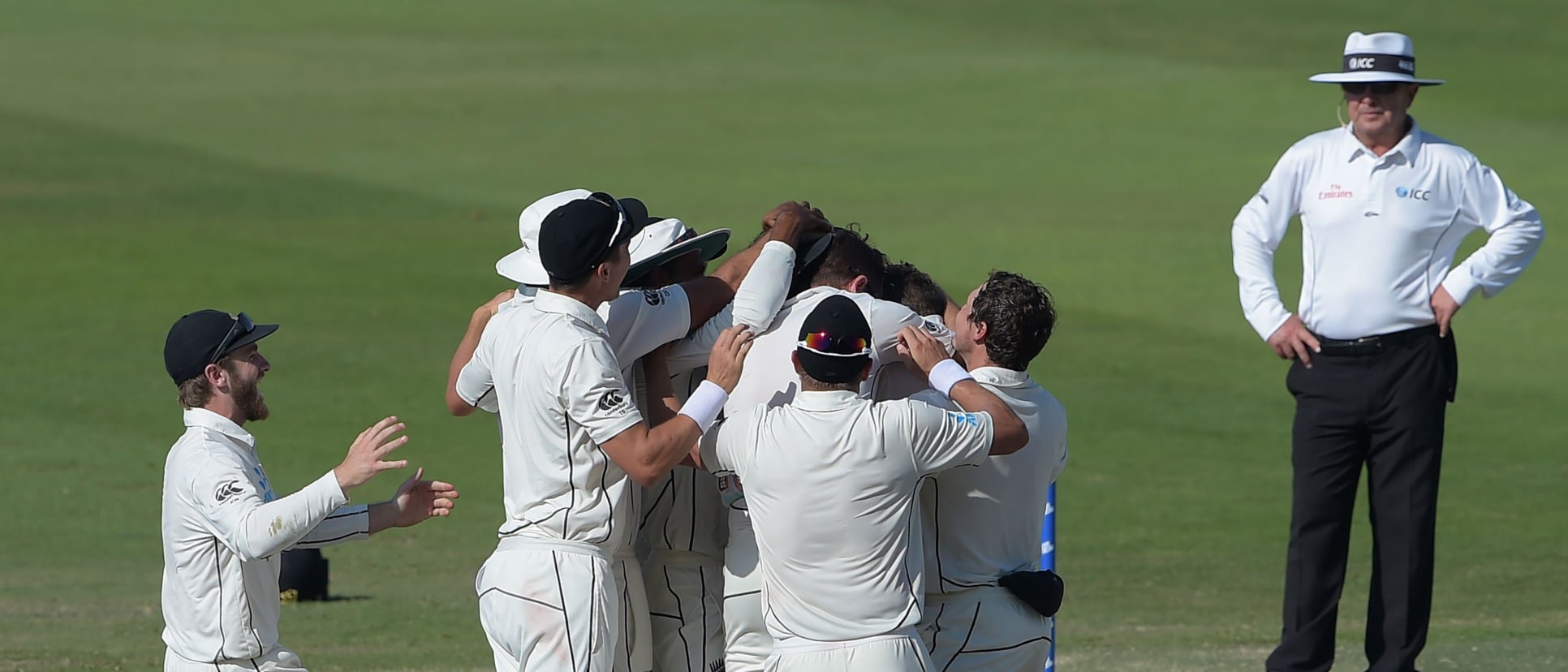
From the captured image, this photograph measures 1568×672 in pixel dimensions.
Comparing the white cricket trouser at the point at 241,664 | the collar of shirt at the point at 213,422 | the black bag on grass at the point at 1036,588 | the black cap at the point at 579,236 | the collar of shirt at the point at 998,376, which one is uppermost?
the black cap at the point at 579,236

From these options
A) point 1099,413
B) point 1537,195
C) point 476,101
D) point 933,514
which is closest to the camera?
point 933,514

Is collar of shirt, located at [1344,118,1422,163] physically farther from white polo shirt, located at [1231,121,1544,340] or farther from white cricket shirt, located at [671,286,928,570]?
white cricket shirt, located at [671,286,928,570]

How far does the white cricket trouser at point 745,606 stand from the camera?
6.15m

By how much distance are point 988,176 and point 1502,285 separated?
22.9 metres

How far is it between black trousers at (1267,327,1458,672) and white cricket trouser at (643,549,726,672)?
95.8 inches

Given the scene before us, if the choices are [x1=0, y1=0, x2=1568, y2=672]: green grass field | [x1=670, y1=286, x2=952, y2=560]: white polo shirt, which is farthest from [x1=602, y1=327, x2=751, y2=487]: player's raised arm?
[x1=0, y1=0, x2=1568, y2=672]: green grass field

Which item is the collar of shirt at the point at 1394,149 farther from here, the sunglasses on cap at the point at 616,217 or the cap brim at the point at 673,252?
the sunglasses on cap at the point at 616,217

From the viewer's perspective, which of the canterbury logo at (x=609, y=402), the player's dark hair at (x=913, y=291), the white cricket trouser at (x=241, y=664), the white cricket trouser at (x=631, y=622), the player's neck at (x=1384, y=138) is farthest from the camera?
the player's neck at (x=1384, y=138)

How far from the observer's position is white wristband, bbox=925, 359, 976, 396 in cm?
589

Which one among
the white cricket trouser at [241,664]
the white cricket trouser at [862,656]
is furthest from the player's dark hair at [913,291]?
the white cricket trouser at [241,664]

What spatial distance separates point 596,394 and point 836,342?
2.19 feet

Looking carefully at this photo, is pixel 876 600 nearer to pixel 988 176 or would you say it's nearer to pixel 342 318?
pixel 342 318

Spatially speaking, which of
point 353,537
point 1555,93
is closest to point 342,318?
point 353,537

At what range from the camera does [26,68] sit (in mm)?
39375
